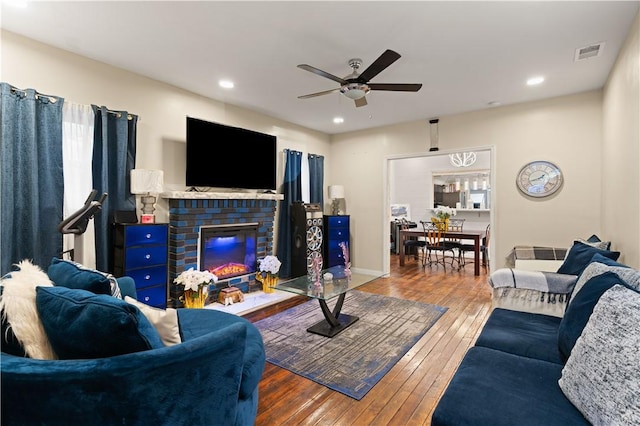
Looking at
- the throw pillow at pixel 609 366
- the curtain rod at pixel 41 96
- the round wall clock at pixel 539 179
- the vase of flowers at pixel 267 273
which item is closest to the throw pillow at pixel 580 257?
the throw pillow at pixel 609 366

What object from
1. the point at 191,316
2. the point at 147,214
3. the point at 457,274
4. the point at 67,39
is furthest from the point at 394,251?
the point at 67,39

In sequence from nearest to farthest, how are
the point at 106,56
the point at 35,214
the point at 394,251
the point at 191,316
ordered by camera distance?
the point at 191,316, the point at 35,214, the point at 106,56, the point at 394,251

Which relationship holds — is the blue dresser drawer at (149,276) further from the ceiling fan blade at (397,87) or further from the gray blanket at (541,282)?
the gray blanket at (541,282)

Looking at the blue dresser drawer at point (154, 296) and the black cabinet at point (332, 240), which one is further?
the black cabinet at point (332, 240)

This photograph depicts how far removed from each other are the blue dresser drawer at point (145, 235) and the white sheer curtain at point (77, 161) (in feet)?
1.04

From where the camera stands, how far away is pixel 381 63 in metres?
2.51

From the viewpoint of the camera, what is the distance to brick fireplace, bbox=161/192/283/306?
3.65 metres

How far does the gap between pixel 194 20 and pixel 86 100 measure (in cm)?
152

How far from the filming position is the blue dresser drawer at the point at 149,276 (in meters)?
3.07

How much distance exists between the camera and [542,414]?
1131 mm

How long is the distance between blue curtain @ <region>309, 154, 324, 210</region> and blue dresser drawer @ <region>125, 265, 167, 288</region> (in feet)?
9.79

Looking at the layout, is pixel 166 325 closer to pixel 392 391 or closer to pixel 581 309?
pixel 392 391

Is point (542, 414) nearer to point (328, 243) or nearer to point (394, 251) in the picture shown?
point (328, 243)

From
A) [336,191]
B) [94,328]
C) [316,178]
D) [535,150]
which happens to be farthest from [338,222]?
[94,328]
